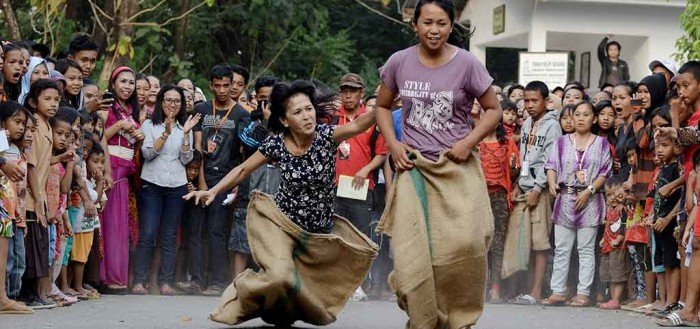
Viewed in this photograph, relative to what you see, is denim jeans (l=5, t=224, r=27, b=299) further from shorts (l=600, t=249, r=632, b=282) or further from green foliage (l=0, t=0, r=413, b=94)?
green foliage (l=0, t=0, r=413, b=94)

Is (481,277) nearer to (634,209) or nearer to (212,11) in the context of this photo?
(634,209)

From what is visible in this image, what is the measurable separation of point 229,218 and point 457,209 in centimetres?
604

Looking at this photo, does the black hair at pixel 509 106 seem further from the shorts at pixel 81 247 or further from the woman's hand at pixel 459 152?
the woman's hand at pixel 459 152

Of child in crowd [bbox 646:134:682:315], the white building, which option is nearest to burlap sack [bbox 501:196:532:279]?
child in crowd [bbox 646:134:682:315]

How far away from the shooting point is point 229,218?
14383mm

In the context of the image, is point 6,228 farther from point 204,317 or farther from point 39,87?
point 204,317

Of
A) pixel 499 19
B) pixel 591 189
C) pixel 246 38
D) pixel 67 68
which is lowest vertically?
pixel 591 189

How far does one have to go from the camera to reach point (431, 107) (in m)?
8.80

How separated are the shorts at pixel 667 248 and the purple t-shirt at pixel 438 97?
12.4 ft

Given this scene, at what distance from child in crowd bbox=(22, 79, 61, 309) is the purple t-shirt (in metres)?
3.89

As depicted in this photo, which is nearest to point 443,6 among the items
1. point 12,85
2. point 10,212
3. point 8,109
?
point 8,109

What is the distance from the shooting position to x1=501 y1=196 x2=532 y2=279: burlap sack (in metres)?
14.1

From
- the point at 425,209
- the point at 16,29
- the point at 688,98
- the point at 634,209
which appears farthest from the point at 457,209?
the point at 16,29

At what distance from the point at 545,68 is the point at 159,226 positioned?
21.1ft
